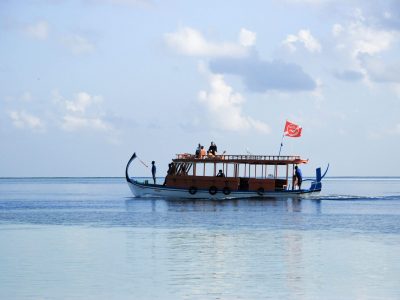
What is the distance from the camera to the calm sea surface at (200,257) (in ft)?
84.1

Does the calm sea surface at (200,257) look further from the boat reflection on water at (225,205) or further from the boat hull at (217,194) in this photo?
the boat hull at (217,194)

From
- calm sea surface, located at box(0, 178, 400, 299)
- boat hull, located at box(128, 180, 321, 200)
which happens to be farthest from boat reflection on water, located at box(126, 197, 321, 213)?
calm sea surface, located at box(0, 178, 400, 299)

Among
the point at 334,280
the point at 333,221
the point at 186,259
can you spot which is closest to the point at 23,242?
the point at 186,259

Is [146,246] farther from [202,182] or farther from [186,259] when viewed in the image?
[202,182]

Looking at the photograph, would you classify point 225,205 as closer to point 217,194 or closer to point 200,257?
point 217,194

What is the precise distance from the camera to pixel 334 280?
89.6 ft

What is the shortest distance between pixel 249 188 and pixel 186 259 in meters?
42.1

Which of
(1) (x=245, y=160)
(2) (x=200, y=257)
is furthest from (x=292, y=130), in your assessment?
(2) (x=200, y=257)

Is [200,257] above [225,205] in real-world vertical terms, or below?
below

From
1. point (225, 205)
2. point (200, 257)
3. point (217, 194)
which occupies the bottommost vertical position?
point (200, 257)

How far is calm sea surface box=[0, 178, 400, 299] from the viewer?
84.1 feet

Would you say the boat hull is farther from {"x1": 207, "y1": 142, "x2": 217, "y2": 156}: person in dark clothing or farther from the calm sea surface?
the calm sea surface

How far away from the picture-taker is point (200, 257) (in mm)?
32750

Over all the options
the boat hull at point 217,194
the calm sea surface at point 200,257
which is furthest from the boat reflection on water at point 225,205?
the calm sea surface at point 200,257
